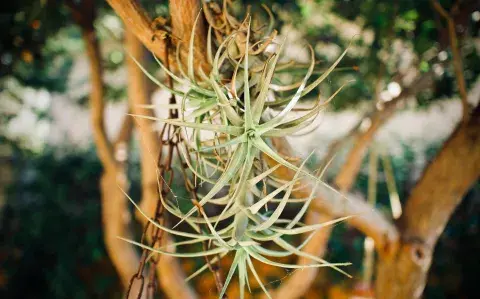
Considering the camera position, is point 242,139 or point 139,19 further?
point 139,19

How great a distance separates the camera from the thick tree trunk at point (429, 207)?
1.42 metres

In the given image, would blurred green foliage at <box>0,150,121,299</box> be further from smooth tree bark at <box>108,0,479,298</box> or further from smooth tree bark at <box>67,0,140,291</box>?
smooth tree bark at <box>108,0,479,298</box>

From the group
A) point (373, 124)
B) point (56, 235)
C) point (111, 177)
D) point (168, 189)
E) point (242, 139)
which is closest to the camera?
point (242, 139)

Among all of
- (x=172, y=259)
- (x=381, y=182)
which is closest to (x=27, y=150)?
(x=172, y=259)

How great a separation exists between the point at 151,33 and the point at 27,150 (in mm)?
3650

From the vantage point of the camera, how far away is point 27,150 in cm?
399

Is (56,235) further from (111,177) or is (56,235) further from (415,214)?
(415,214)

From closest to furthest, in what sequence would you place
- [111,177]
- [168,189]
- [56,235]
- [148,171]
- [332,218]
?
1. [168,189]
2. [332,218]
3. [148,171]
4. [111,177]
5. [56,235]

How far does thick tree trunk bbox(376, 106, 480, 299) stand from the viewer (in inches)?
56.0

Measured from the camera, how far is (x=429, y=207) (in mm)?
1481

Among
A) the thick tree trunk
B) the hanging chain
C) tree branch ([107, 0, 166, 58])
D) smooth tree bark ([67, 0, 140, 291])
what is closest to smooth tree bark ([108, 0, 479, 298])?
the thick tree trunk

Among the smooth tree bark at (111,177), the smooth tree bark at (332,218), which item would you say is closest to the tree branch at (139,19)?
the smooth tree bark at (332,218)

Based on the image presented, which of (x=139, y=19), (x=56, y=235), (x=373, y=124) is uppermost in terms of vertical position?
Result: (x=139, y=19)

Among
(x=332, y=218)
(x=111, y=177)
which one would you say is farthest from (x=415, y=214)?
(x=111, y=177)
